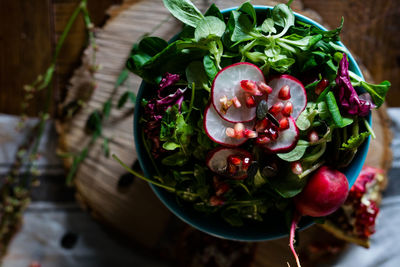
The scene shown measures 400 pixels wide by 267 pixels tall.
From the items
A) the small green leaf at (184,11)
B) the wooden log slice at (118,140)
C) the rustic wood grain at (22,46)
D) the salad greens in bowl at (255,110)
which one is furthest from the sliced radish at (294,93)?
the rustic wood grain at (22,46)

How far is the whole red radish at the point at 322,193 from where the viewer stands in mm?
767

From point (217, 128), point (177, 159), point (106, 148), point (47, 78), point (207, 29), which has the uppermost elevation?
point (207, 29)

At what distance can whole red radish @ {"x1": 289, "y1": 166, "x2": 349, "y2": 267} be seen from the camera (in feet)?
2.52

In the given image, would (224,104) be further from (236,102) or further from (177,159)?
(177,159)

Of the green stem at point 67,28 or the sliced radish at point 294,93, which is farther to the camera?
the green stem at point 67,28

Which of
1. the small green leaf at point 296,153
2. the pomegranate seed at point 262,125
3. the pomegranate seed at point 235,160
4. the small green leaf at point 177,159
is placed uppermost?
the pomegranate seed at point 262,125

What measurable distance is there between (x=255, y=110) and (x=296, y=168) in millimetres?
133

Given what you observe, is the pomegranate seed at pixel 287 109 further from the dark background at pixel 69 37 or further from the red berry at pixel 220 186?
the dark background at pixel 69 37

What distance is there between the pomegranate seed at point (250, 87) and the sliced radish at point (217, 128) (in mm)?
70

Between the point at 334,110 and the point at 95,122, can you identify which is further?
the point at 95,122

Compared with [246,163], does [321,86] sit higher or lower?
higher

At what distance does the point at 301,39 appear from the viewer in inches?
30.0

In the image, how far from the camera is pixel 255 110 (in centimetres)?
74

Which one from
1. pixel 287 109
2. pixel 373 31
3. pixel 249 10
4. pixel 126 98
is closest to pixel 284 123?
pixel 287 109
